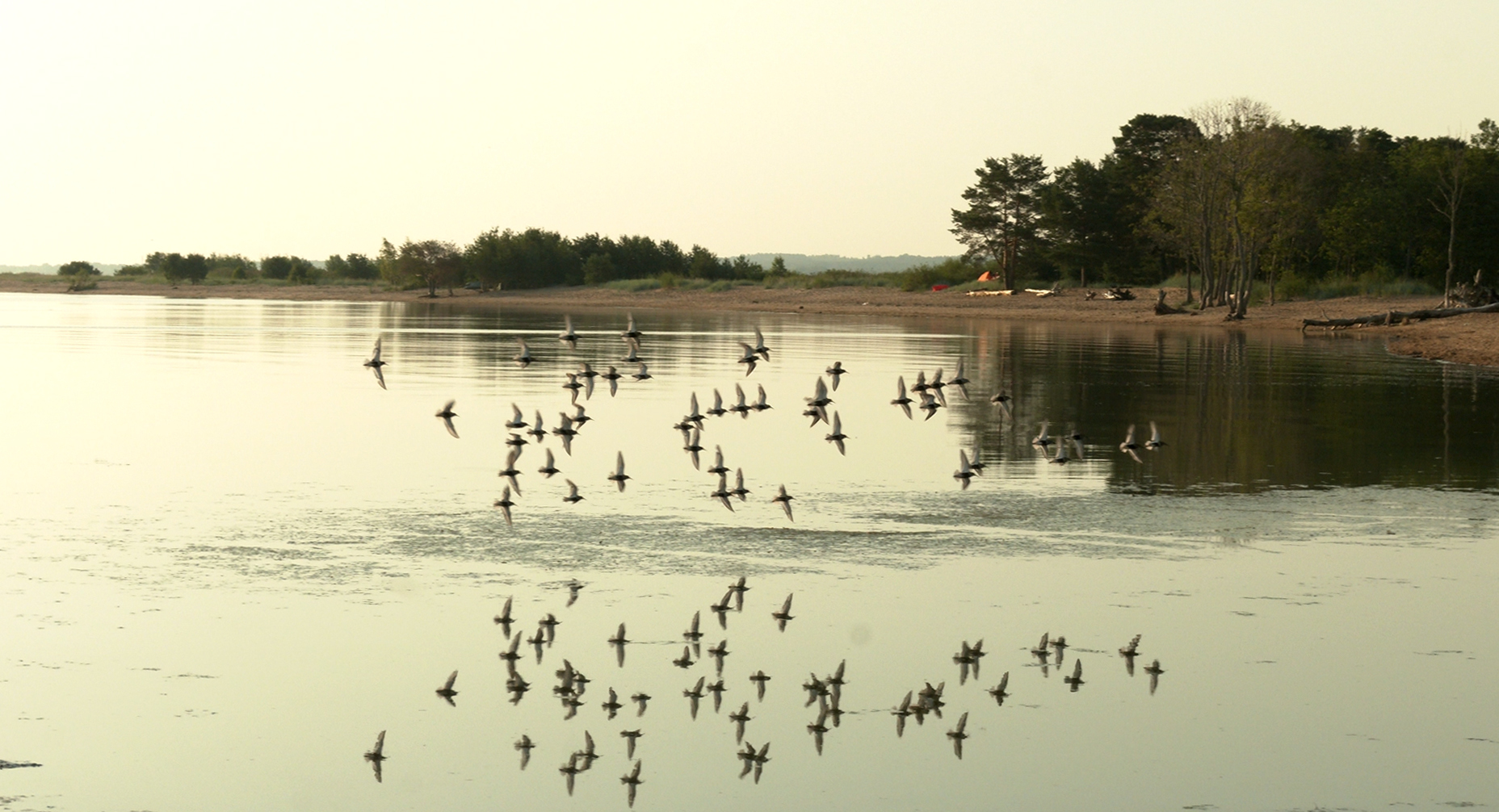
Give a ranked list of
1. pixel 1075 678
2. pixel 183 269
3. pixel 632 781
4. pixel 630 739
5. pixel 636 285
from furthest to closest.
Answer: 1. pixel 183 269
2. pixel 636 285
3. pixel 1075 678
4. pixel 630 739
5. pixel 632 781

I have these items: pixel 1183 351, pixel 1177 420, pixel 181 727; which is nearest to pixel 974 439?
pixel 1177 420

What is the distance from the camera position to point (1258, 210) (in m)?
70.9

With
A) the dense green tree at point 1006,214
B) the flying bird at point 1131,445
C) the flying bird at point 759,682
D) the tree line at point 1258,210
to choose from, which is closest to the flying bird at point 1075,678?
the flying bird at point 759,682

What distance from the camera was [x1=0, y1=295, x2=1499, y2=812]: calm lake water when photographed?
9.66 m

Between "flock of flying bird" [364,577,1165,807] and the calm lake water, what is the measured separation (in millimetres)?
87

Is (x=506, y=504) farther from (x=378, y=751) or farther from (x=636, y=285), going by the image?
(x=636, y=285)

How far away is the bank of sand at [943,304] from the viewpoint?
54791 mm

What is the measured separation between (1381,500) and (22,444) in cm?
1975

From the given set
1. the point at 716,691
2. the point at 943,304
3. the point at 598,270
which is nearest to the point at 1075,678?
the point at 716,691

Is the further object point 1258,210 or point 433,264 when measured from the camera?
point 433,264

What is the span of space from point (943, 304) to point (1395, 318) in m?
34.8

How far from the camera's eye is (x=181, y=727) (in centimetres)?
1027

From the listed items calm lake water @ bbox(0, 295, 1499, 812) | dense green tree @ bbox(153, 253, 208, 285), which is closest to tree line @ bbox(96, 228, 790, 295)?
dense green tree @ bbox(153, 253, 208, 285)

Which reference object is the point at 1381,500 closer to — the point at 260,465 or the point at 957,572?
the point at 957,572
